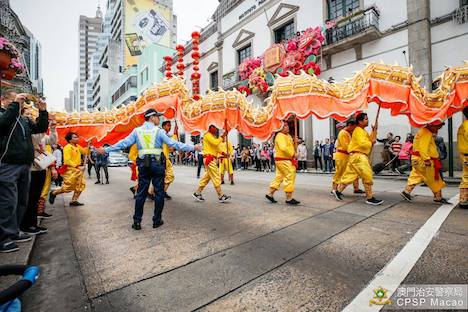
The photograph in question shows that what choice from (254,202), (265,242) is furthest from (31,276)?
(254,202)

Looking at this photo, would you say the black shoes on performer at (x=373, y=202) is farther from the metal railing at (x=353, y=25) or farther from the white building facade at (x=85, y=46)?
the white building facade at (x=85, y=46)

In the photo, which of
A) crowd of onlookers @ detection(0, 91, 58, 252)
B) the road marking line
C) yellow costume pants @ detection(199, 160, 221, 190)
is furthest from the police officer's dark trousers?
the road marking line

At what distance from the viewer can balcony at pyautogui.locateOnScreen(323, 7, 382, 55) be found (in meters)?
12.7

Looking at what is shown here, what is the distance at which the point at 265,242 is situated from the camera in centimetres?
346

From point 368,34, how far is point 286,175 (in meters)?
10.7

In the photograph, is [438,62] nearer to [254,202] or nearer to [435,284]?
[254,202]

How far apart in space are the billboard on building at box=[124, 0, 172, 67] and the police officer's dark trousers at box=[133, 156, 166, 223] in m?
51.7

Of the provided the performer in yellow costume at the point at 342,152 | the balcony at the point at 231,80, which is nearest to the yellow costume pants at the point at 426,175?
the performer in yellow costume at the point at 342,152

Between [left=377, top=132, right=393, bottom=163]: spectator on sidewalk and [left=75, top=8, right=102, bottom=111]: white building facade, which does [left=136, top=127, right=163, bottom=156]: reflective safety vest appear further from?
[left=75, top=8, right=102, bottom=111]: white building facade

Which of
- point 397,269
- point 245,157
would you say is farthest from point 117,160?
point 397,269

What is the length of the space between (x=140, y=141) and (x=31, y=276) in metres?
3.37

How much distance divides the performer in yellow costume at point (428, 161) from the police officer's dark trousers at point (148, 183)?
5118 mm

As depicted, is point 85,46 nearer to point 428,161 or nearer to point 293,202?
point 293,202

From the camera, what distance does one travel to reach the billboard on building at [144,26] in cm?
5009
